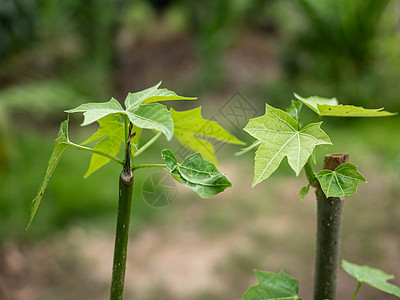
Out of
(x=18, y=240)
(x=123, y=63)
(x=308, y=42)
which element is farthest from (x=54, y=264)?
(x=123, y=63)

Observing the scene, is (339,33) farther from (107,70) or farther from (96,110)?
(96,110)

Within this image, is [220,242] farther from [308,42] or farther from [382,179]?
[308,42]

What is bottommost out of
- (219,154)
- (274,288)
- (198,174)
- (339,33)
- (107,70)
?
(274,288)

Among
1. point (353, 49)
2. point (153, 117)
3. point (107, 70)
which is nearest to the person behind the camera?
point (153, 117)

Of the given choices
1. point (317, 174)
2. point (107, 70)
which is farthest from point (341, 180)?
point (107, 70)

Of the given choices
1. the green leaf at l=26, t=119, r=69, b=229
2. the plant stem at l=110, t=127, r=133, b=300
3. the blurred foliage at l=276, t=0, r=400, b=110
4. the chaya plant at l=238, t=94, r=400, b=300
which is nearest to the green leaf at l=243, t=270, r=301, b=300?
the chaya plant at l=238, t=94, r=400, b=300

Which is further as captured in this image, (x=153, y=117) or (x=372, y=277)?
(x=372, y=277)
